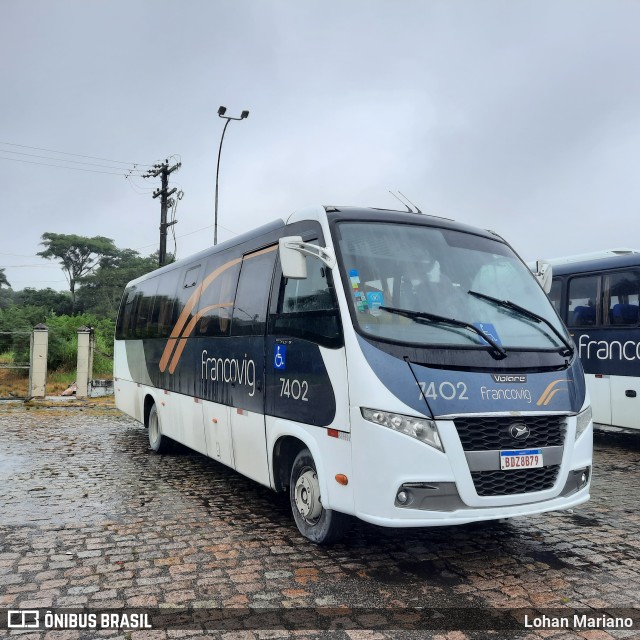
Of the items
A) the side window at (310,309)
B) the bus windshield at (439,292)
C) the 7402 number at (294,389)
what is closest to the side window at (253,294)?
the side window at (310,309)

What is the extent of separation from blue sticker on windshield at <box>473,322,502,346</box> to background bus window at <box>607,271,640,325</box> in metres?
6.37

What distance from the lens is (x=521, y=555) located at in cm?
545

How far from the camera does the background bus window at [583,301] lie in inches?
452

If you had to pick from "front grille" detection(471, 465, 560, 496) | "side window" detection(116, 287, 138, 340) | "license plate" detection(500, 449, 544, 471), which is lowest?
"front grille" detection(471, 465, 560, 496)

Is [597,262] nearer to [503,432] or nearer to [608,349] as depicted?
[608,349]

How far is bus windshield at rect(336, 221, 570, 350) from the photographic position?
512 cm

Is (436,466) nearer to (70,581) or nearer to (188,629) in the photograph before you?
(188,629)

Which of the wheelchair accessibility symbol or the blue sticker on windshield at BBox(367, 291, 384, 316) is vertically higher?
the blue sticker on windshield at BBox(367, 291, 384, 316)

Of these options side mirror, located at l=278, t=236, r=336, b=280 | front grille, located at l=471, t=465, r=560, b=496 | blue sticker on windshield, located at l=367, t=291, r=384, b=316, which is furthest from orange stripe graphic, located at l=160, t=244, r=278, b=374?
front grille, located at l=471, t=465, r=560, b=496

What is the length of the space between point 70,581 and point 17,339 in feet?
68.4

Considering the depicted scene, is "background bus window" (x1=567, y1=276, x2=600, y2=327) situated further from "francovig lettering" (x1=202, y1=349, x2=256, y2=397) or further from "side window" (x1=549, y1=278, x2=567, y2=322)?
"francovig lettering" (x1=202, y1=349, x2=256, y2=397)

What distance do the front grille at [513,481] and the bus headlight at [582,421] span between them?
1.34 feet

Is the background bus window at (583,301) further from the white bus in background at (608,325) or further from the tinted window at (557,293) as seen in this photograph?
the tinted window at (557,293)

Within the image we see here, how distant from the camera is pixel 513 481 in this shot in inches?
194
